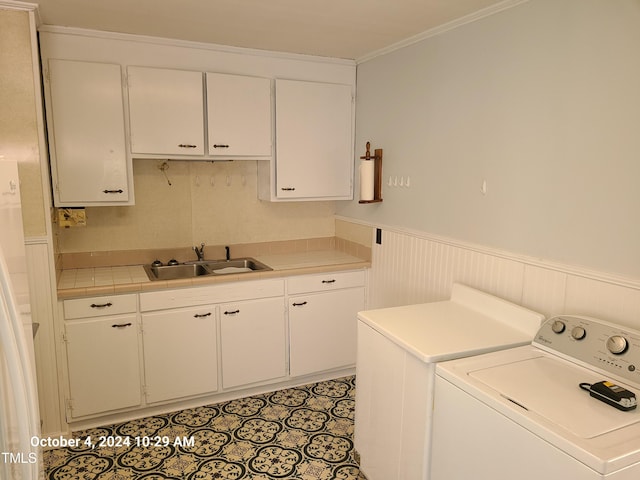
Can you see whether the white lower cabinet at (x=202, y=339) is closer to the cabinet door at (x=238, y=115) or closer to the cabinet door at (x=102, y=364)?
the cabinet door at (x=102, y=364)

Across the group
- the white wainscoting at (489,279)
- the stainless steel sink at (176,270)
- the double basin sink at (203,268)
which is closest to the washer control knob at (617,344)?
the white wainscoting at (489,279)

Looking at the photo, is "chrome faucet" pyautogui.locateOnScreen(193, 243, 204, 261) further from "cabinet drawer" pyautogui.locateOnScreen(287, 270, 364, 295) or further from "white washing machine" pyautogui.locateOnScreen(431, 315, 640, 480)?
"white washing machine" pyautogui.locateOnScreen(431, 315, 640, 480)

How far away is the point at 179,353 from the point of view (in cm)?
299

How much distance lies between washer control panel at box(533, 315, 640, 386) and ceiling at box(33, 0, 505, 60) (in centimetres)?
156

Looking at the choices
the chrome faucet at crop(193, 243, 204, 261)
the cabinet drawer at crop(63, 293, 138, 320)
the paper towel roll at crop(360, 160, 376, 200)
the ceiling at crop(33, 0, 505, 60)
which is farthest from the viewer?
the chrome faucet at crop(193, 243, 204, 261)

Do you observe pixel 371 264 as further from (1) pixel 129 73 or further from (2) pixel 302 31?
(1) pixel 129 73

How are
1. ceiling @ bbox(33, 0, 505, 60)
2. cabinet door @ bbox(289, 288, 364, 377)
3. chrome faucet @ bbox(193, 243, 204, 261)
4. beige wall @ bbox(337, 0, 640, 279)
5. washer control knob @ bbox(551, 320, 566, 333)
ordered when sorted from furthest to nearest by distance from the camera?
1. chrome faucet @ bbox(193, 243, 204, 261)
2. cabinet door @ bbox(289, 288, 364, 377)
3. ceiling @ bbox(33, 0, 505, 60)
4. washer control knob @ bbox(551, 320, 566, 333)
5. beige wall @ bbox(337, 0, 640, 279)

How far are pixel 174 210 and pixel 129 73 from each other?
101 centimetres

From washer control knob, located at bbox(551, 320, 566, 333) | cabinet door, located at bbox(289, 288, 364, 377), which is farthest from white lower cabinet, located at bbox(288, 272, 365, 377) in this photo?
washer control knob, located at bbox(551, 320, 566, 333)

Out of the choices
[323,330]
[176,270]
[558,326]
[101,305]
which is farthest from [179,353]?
[558,326]

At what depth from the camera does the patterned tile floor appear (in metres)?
2.45

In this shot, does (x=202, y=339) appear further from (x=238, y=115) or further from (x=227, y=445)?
(x=238, y=115)

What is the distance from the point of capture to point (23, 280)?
1467 mm

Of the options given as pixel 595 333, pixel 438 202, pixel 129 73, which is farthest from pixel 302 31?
pixel 595 333
